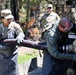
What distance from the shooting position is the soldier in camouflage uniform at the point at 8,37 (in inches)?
141

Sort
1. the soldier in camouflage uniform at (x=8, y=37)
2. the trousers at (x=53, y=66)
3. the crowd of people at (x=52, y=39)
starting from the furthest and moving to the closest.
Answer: the soldier in camouflage uniform at (x=8, y=37) < the trousers at (x=53, y=66) < the crowd of people at (x=52, y=39)

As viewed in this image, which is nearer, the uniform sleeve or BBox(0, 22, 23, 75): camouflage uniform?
the uniform sleeve

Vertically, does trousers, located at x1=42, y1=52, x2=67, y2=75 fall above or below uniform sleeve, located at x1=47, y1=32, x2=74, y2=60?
below

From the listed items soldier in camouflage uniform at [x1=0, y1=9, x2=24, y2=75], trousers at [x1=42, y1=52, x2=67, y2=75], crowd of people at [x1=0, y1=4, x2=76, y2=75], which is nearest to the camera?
crowd of people at [x1=0, y1=4, x2=76, y2=75]

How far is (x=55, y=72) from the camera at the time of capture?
10.2 ft

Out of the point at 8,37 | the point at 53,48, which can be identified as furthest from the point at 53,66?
the point at 8,37

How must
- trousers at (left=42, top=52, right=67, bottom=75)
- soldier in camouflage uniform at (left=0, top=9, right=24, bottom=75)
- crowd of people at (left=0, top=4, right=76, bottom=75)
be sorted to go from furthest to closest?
soldier in camouflage uniform at (left=0, top=9, right=24, bottom=75), trousers at (left=42, top=52, right=67, bottom=75), crowd of people at (left=0, top=4, right=76, bottom=75)

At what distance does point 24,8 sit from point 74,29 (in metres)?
7.55

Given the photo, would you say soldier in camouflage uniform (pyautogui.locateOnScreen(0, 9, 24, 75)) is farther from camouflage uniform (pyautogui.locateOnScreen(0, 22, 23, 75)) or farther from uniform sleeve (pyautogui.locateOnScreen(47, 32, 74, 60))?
uniform sleeve (pyautogui.locateOnScreen(47, 32, 74, 60))

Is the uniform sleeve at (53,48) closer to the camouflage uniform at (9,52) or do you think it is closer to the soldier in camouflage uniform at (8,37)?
the soldier in camouflage uniform at (8,37)

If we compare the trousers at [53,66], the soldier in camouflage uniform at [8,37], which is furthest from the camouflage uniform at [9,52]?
the trousers at [53,66]

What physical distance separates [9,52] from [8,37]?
1.06 feet

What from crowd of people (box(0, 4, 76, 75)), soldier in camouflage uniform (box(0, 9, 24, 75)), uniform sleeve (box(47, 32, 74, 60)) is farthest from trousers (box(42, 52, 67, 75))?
soldier in camouflage uniform (box(0, 9, 24, 75))

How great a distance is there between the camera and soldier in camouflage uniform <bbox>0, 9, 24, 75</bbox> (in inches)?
141
